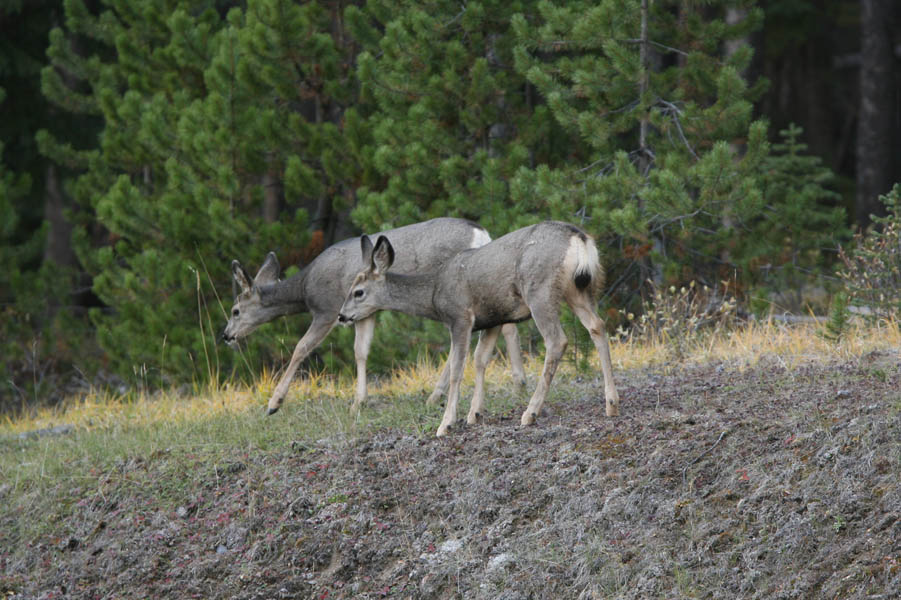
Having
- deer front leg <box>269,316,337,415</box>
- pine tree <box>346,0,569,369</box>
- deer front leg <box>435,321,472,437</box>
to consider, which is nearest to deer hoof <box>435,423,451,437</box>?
deer front leg <box>435,321,472,437</box>

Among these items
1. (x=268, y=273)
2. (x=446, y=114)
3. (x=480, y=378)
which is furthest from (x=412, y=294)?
(x=446, y=114)

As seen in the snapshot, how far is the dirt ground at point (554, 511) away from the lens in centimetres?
570

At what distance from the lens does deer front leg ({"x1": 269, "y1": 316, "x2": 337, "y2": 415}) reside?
10.1 meters

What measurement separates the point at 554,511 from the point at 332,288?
4.55m

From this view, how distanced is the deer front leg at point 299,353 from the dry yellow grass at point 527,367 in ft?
1.21

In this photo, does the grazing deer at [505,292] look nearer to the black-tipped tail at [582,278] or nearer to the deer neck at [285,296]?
the black-tipped tail at [582,278]

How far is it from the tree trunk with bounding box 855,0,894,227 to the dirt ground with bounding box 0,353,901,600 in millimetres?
13930

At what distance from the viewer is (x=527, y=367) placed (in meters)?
11.1

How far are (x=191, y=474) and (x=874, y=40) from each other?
1756 centimetres

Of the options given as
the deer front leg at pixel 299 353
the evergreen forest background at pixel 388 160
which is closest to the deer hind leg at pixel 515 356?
the deer front leg at pixel 299 353

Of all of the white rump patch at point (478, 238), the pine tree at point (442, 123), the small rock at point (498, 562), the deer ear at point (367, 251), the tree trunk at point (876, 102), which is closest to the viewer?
the small rock at point (498, 562)

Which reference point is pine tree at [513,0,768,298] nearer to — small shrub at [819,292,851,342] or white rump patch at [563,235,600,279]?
small shrub at [819,292,851,342]

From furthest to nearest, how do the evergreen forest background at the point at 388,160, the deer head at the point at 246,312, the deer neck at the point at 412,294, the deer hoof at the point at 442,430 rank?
the evergreen forest background at the point at 388,160 < the deer head at the point at 246,312 < the deer neck at the point at 412,294 < the deer hoof at the point at 442,430

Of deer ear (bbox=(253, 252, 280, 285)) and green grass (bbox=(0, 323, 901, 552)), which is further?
deer ear (bbox=(253, 252, 280, 285))
